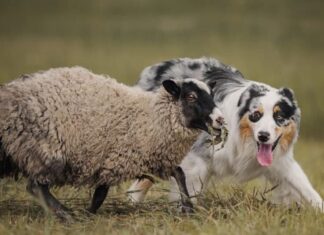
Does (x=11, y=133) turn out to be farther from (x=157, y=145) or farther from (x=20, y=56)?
(x=20, y=56)

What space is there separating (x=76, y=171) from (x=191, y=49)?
16.2 metres

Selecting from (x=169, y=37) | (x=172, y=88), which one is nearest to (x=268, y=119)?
(x=172, y=88)

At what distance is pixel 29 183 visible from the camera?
665 cm

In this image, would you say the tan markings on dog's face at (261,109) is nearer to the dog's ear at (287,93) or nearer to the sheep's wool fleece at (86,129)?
the dog's ear at (287,93)

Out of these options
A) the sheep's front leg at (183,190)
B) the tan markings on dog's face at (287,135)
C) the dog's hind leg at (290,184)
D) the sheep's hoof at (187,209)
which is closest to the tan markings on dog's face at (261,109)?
the tan markings on dog's face at (287,135)

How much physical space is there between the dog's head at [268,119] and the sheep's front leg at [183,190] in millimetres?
736

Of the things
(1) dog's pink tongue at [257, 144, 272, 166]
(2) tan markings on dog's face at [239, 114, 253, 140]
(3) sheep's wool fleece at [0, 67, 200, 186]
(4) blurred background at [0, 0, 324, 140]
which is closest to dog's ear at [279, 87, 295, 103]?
(2) tan markings on dog's face at [239, 114, 253, 140]

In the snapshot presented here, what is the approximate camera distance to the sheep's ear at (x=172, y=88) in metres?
6.88

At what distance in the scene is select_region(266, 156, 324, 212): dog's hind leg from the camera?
748cm

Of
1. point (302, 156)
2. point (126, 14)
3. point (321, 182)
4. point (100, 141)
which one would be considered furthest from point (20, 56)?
point (100, 141)

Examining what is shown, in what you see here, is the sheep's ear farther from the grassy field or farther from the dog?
the grassy field

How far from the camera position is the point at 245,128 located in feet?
24.3

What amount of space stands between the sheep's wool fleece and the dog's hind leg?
1054 millimetres

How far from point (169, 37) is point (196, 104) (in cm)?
1800
